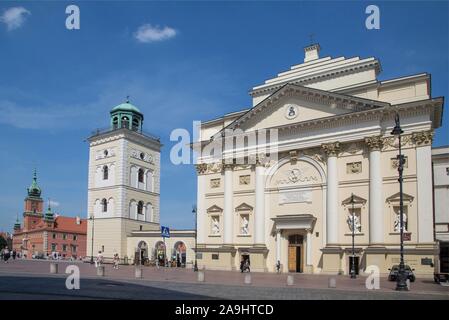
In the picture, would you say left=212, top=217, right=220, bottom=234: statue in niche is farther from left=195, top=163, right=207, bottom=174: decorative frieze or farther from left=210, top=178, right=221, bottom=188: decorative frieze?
left=195, top=163, right=207, bottom=174: decorative frieze

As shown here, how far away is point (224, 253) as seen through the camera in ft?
155

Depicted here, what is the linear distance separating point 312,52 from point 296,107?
8972 millimetres

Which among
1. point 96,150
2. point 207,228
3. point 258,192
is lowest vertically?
point 207,228

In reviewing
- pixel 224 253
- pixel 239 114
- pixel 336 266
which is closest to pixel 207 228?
pixel 224 253

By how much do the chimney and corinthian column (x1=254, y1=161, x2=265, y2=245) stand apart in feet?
42.2

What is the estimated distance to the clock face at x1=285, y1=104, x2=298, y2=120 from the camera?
45000 millimetres

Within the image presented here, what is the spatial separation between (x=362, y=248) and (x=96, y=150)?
48.5 m

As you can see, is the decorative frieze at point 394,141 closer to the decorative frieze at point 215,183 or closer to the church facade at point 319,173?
the church facade at point 319,173

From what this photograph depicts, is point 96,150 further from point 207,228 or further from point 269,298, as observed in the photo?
point 269,298

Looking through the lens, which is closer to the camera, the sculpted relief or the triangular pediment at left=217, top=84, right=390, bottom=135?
the triangular pediment at left=217, top=84, right=390, bottom=135

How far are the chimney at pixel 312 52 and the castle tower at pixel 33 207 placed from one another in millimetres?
112512

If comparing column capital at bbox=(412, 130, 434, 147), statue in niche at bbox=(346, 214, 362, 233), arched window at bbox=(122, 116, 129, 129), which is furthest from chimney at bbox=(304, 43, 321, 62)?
arched window at bbox=(122, 116, 129, 129)

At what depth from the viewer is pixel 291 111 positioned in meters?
45.3

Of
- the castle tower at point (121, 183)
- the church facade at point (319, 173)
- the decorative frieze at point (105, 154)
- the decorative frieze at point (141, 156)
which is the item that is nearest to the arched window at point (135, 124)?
the castle tower at point (121, 183)
